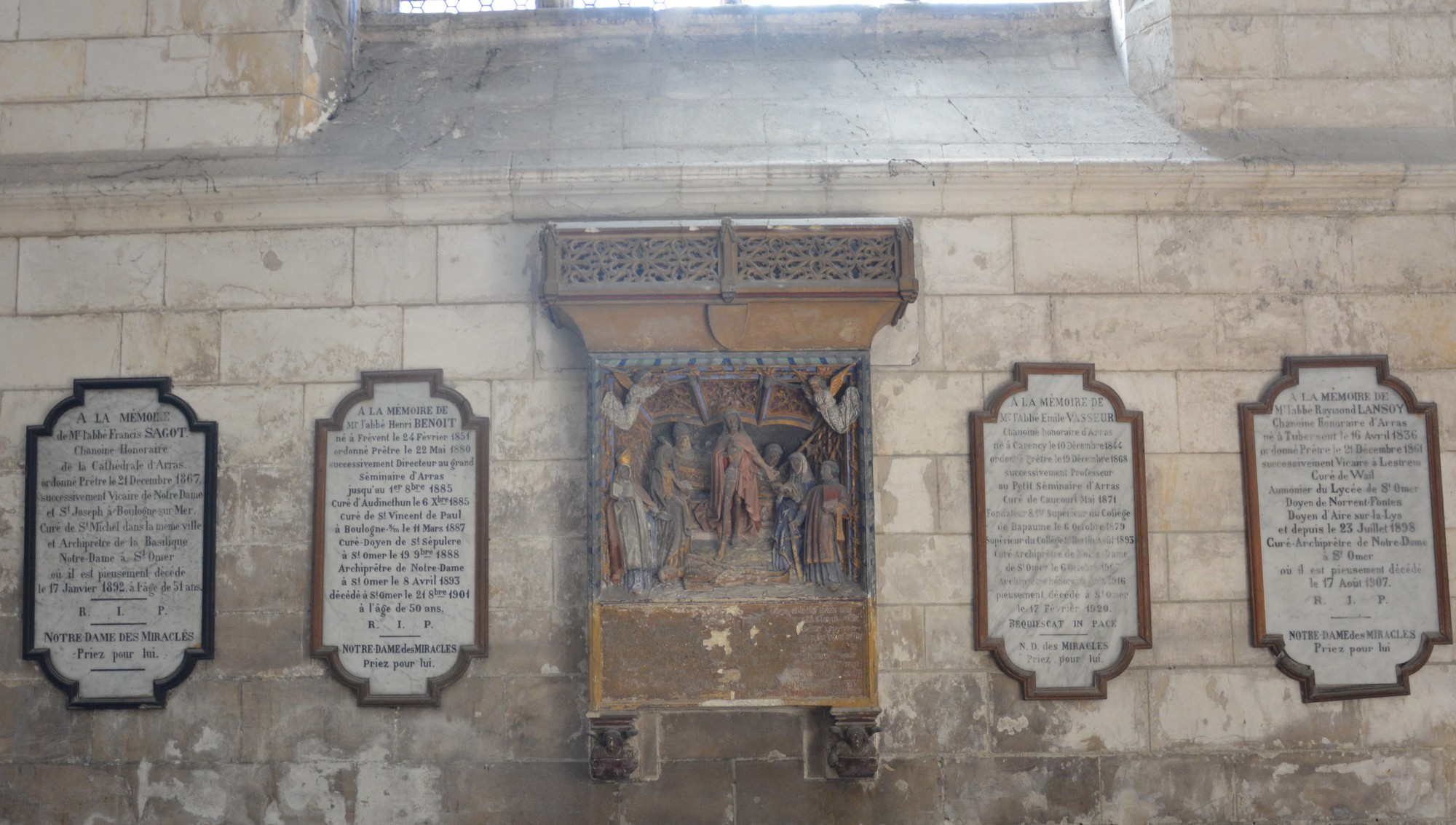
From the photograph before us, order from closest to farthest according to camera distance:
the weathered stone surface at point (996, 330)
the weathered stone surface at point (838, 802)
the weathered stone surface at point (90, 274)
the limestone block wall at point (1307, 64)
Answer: the weathered stone surface at point (838, 802)
the weathered stone surface at point (996, 330)
the weathered stone surface at point (90, 274)
the limestone block wall at point (1307, 64)

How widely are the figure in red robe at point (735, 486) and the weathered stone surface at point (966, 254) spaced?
1.02 metres

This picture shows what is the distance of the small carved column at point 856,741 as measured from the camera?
420 cm

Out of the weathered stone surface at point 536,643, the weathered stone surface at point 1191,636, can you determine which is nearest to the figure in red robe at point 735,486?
the weathered stone surface at point 536,643

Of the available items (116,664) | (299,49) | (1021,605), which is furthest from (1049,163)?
(116,664)

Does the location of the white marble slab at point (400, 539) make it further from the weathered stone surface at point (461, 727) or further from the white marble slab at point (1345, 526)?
the white marble slab at point (1345, 526)

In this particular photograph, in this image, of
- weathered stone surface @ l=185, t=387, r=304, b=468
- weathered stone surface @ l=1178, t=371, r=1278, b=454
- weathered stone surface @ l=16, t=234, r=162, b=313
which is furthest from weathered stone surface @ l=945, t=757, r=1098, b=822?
weathered stone surface @ l=16, t=234, r=162, b=313

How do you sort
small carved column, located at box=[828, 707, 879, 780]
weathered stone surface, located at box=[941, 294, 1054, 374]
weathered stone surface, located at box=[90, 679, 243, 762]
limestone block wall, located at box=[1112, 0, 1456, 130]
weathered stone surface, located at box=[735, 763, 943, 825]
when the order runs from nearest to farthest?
small carved column, located at box=[828, 707, 879, 780], weathered stone surface, located at box=[735, 763, 943, 825], weathered stone surface, located at box=[90, 679, 243, 762], weathered stone surface, located at box=[941, 294, 1054, 374], limestone block wall, located at box=[1112, 0, 1456, 130]

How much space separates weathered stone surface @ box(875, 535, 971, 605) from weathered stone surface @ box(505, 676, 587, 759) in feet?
4.33

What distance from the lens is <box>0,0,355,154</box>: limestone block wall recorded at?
15.7 ft

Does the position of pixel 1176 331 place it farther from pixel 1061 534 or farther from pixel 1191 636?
pixel 1191 636

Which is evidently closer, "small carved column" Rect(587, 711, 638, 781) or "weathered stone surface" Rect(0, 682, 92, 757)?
"small carved column" Rect(587, 711, 638, 781)

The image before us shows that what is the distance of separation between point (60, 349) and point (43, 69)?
131 cm

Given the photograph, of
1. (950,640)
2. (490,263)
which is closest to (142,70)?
(490,263)

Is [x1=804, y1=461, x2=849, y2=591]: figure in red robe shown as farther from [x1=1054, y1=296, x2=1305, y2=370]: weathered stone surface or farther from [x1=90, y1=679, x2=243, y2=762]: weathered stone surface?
[x1=90, y1=679, x2=243, y2=762]: weathered stone surface
